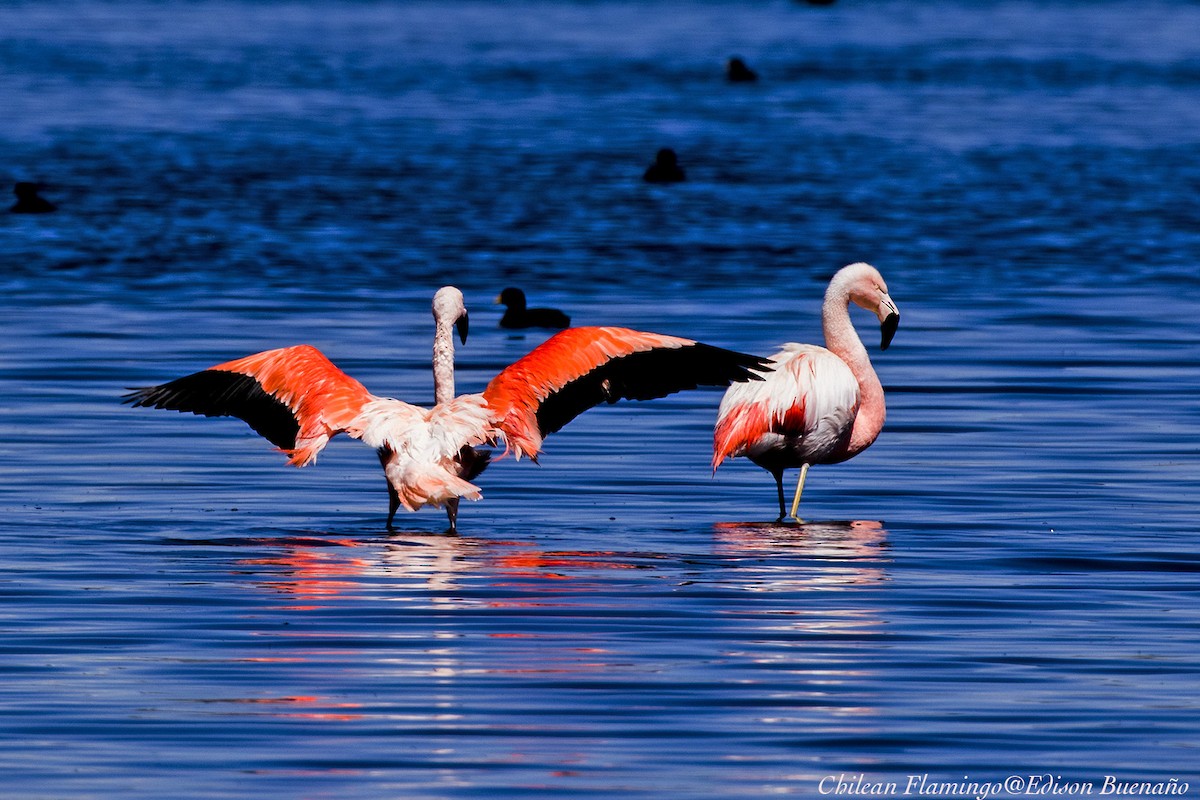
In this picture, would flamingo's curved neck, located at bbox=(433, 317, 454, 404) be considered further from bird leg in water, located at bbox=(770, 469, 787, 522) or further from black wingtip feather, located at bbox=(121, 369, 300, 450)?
bird leg in water, located at bbox=(770, 469, 787, 522)

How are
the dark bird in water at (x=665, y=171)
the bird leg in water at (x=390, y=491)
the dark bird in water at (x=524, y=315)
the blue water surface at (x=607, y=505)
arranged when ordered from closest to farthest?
the blue water surface at (x=607, y=505), the bird leg in water at (x=390, y=491), the dark bird in water at (x=524, y=315), the dark bird in water at (x=665, y=171)

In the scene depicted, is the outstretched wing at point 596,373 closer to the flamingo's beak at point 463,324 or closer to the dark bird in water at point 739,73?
the flamingo's beak at point 463,324

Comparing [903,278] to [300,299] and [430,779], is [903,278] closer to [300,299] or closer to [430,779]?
[300,299]

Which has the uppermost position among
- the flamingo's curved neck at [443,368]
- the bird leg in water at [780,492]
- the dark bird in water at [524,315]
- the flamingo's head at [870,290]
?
the flamingo's head at [870,290]

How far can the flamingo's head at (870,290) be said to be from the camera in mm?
12727

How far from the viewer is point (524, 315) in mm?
20359

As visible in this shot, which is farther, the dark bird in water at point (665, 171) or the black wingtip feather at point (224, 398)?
the dark bird in water at point (665, 171)

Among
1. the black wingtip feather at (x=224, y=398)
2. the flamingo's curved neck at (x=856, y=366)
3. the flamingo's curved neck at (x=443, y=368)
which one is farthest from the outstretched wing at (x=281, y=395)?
the flamingo's curved neck at (x=856, y=366)

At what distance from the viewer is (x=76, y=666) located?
855 cm

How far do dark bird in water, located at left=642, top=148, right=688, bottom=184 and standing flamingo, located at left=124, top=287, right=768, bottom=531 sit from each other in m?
21.1

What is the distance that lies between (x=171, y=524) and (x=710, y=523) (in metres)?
2.50

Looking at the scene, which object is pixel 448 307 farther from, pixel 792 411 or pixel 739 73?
pixel 739 73

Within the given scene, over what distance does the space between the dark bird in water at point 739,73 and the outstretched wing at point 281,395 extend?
139ft

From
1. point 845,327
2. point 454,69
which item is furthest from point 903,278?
point 454,69
